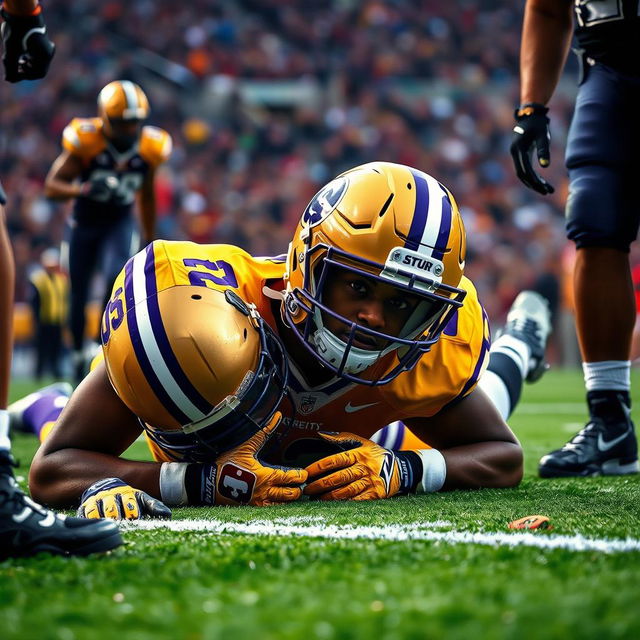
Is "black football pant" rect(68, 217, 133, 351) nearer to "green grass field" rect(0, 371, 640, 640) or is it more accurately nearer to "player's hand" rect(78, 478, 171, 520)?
"player's hand" rect(78, 478, 171, 520)

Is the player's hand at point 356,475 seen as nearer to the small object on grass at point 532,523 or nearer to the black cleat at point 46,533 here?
the small object on grass at point 532,523

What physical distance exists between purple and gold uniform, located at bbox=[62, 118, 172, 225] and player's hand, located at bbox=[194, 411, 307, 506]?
13.1 ft

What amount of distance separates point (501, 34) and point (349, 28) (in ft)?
8.36

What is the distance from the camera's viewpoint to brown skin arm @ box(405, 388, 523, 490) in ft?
8.65

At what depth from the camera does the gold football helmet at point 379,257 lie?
7.45 feet

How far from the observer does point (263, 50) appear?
52.5 ft

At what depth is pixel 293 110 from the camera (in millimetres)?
15680

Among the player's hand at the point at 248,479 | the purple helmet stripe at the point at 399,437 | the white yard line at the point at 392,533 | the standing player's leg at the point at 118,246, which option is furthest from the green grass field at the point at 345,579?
the standing player's leg at the point at 118,246

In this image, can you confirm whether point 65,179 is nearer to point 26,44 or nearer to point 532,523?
point 26,44

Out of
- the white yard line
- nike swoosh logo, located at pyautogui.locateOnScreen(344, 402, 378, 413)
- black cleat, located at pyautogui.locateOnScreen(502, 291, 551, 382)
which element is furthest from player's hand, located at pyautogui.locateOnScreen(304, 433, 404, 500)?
black cleat, located at pyautogui.locateOnScreen(502, 291, 551, 382)

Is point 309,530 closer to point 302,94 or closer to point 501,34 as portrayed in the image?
point 302,94

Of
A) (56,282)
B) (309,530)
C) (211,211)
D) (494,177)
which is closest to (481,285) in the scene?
(494,177)

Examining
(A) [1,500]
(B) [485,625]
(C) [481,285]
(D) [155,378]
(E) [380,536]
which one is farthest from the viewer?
(C) [481,285]

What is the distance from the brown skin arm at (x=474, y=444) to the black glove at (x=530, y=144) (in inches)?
25.8
